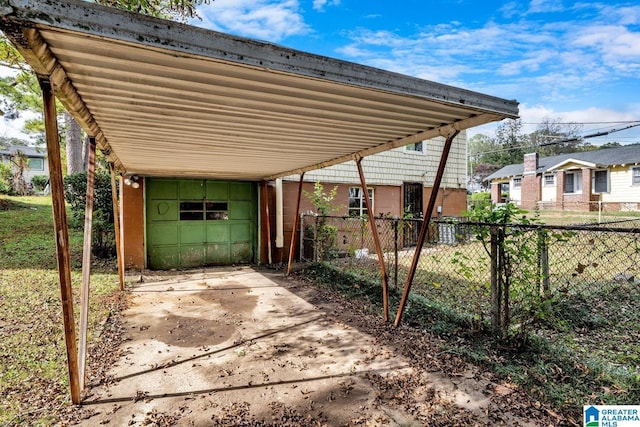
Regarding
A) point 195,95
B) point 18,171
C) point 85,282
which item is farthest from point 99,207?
point 18,171

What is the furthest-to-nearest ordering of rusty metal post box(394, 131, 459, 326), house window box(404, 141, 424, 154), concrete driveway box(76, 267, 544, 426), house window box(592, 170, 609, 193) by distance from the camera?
house window box(592, 170, 609, 193) → house window box(404, 141, 424, 154) → rusty metal post box(394, 131, 459, 326) → concrete driveway box(76, 267, 544, 426)

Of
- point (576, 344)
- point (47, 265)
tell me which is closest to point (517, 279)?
point (576, 344)

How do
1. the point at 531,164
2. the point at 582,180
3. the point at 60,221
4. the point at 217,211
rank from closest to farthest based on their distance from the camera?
1. the point at 60,221
2. the point at 217,211
3. the point at 582,180
4. the point at 531,164

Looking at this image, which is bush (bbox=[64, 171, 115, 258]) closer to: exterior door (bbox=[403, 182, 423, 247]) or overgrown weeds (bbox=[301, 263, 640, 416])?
overgrown weeds (bbox=[301, 263, 640, 416])

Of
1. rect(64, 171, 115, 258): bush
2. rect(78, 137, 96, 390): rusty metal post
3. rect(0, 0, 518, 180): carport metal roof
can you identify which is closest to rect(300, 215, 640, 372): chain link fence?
rect(0, 0, 518, 180): carport metal roof

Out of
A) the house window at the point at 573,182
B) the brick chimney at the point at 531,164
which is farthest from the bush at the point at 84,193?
the brick chimney at the point at 531,164

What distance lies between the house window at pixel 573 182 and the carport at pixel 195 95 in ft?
78.9

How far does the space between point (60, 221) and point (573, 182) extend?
27.6 metres

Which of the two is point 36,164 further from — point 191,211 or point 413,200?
point 413,200

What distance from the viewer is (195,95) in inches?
94.2

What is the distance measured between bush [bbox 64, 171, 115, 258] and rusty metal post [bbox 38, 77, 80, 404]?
6218 mm

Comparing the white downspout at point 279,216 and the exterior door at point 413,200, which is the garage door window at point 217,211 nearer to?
the white downspout at point 279,216

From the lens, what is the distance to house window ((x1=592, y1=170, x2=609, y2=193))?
20.3 meters

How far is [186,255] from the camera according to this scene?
25.9 ft
